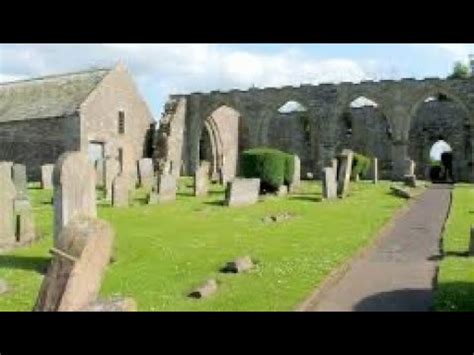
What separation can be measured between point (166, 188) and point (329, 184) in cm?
472

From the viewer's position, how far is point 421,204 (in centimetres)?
2077

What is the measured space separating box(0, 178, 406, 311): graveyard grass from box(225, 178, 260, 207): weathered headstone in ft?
1.21

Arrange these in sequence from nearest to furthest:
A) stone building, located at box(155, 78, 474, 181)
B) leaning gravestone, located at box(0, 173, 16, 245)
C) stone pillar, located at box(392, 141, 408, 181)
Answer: leaning gravestone, located at box(0, 173, 16, 245)
stone pillar, located at box(392, 141, 408, 181)
stone building, located at box(155, 78, 474, 181)

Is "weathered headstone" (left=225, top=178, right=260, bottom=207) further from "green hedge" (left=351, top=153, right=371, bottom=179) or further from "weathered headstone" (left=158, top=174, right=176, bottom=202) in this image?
"green hedge" (left=351, top=153, right=371, bottom=179)

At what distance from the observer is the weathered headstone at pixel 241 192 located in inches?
790

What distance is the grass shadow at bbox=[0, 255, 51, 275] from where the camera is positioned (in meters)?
11.8

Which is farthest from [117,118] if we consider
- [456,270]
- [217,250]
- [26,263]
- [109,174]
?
[456,270]

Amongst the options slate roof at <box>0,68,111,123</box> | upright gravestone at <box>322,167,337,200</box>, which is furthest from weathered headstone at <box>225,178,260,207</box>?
slate roof at <box>0,68,111,123</box>

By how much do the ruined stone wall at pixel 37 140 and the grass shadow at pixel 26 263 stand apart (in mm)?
22067

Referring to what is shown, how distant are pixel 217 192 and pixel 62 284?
17.7 metres

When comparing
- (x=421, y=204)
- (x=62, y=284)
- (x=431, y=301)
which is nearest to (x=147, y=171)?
(x=421, y=204)

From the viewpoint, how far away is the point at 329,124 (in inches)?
1519
